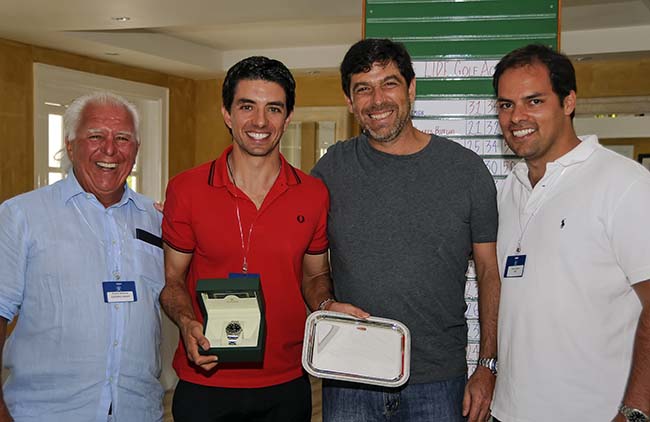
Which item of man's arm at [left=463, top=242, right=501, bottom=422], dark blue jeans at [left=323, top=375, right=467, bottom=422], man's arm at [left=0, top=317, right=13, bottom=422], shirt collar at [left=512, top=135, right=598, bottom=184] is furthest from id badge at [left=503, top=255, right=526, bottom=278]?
man's arm at [left=0, top=317, right=13, bottom=422]

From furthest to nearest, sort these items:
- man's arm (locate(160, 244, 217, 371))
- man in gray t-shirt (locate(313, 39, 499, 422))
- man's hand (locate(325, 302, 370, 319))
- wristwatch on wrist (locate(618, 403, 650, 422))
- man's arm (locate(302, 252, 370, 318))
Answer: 1. man's arm (locate(302, 252, 370, 318))
2. man in gray t-shirt (locate(313, 39, 499, 422))
3. man's hand (locate(325, 302, 370, 319))
4. man's arm (locate(160, 244, 217, 371))
5. wristwatch on wrist (locate(618, 403, 650, 422))

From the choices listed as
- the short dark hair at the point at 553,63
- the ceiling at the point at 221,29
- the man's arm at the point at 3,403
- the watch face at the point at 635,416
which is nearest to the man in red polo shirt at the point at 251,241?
the man's arm at the point at 3,403

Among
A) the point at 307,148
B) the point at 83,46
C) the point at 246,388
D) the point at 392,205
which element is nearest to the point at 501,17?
the point at 392,205

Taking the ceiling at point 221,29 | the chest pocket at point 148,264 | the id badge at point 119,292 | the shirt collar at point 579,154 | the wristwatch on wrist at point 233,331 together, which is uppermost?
the ceiling at point 221,29

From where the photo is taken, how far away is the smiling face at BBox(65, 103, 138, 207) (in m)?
2.09

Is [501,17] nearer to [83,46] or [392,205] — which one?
[392,205]

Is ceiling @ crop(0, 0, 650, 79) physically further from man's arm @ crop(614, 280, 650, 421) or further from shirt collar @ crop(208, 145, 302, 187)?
man's arm @ crop(614, 280, 650, 421)

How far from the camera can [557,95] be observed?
6.80 ft

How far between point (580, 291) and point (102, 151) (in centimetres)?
142

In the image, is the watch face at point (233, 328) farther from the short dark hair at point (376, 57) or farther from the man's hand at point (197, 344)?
the short dark hair at point (376, 57)

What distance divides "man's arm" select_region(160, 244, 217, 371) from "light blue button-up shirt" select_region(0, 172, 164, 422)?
0.36 feet

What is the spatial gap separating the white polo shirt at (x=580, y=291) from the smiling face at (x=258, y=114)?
833mm

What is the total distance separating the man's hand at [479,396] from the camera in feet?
7.04

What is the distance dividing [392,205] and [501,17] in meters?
1.35
